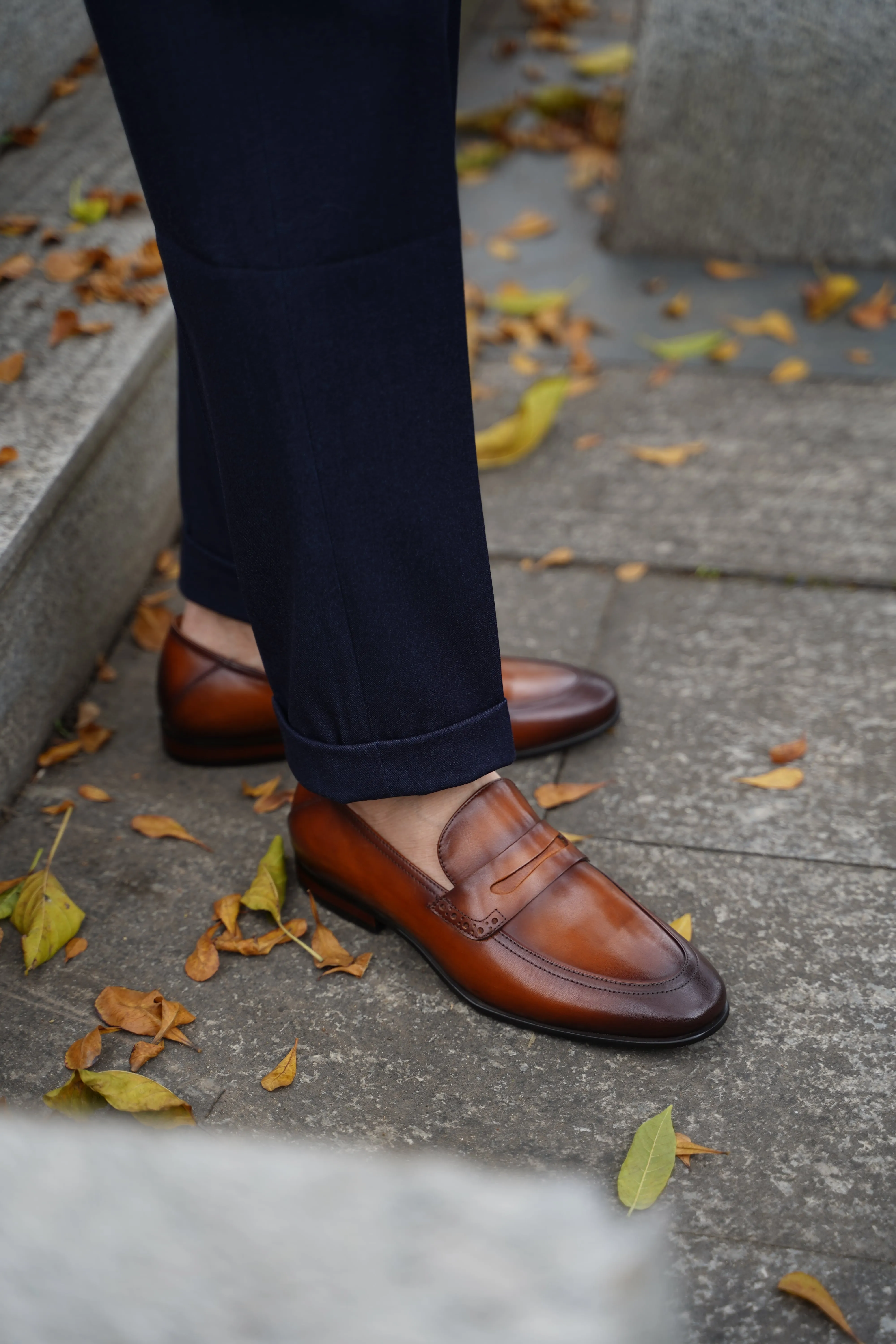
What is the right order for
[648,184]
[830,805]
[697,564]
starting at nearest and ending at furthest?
[830,805] < [697,564] < [648,184]

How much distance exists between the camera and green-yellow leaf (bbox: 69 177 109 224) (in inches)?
84.9

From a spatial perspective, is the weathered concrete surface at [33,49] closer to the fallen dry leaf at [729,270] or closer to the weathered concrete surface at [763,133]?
the weathered concrete surface at [763,133]

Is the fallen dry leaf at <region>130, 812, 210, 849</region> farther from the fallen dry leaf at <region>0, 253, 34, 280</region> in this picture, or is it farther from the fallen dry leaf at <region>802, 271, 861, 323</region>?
the fallen dry leaf at <region>802, 271, 861, 323</region>

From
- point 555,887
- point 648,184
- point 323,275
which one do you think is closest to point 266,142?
point 323,275

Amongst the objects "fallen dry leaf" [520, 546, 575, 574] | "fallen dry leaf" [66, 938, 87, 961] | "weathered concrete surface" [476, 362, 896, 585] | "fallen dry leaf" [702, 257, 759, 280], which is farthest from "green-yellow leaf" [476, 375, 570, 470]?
"fallen dry leaf" [66, 938, 87, 961]

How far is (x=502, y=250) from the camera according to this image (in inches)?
120

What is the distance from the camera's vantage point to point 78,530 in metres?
1.74

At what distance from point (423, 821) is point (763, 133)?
2.21 m

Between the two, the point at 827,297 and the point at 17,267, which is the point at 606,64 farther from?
the point at 17,267

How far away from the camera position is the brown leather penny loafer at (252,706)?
5.25 ft

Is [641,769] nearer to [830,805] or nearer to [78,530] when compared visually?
[830,805]

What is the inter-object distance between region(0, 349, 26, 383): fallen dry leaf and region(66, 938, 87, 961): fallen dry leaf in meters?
0.91

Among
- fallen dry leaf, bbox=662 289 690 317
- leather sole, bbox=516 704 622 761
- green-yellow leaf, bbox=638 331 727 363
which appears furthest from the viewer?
fallen dry leaf, bbox=662 289 690 317

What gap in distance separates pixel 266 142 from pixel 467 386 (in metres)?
0.28
